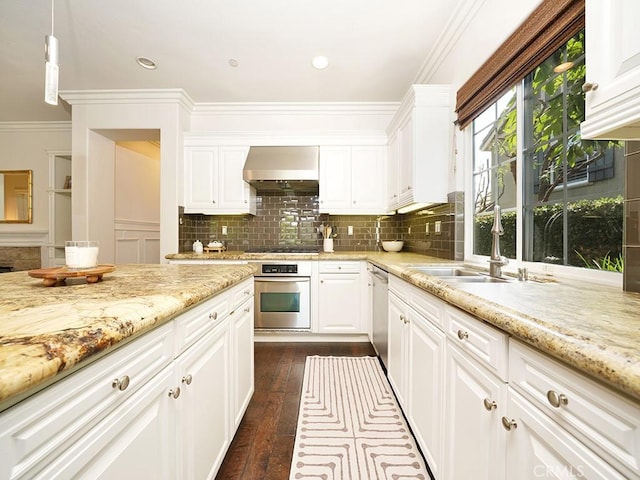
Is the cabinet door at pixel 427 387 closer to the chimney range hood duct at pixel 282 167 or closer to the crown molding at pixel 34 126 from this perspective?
the chimney range hood duct at pixel 282 167

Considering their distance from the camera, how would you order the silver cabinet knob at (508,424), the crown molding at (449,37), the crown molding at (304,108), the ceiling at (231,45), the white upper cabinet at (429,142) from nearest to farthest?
the silver cabinet knob at (508,424) < the crown molding at (449,37) < the ceiling at (231,45) < the white upper cabinet at (429,142) < the crown molding at (304,108)

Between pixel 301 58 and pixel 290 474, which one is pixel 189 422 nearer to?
pixel 290 474

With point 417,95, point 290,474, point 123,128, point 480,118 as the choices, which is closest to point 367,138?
point 417,95

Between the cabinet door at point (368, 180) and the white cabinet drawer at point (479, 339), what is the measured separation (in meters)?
2.34

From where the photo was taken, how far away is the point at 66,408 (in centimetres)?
51

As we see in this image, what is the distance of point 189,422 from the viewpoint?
992 mm

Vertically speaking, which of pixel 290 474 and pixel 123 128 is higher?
pixel 123 128

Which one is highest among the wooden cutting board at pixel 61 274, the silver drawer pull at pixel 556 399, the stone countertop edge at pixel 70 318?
the wooden cutting board at pixel 61 274

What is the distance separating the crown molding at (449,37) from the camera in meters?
2.00

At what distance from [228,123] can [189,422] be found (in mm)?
3392

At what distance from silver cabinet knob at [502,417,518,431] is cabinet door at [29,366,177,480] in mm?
914

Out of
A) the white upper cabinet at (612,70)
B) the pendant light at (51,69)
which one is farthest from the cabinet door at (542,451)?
the pendant light at (51,69)

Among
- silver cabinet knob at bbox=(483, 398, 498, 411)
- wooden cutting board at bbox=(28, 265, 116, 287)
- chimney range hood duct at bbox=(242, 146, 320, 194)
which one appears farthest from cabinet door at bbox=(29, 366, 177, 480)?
chimney range hood duct at bbox=(242, 146, 320, 194)

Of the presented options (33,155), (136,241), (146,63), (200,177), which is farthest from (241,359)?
(33,155)
